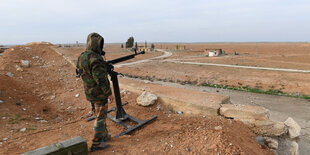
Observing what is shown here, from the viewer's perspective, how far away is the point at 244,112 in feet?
14.4

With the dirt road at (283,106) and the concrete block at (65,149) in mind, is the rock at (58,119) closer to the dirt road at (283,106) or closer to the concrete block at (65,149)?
the concrete block at (65,149)

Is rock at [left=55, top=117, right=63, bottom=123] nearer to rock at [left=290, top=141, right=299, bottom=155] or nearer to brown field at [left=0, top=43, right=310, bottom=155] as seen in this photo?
brown field at [left=0, top=43, right=310, bottom=155]

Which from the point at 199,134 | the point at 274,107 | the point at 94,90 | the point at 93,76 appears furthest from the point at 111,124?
the point at 274,107

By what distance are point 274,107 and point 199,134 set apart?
6567 millimetres

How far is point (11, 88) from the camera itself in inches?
260

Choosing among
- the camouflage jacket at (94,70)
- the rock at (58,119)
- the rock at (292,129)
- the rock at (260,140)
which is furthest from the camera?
the rock at (58,119)

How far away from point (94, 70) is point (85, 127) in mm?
1958

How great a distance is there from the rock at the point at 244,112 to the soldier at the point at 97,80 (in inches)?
119

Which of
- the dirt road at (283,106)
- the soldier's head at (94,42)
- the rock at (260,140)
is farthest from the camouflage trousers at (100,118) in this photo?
the dirt road at (283,106)

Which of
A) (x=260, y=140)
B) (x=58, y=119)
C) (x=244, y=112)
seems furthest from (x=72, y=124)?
(x=260, y=140)

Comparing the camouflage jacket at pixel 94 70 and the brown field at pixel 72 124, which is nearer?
the camouflage jacket at pixel 94 70

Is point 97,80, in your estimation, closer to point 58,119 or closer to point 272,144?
point 58,119

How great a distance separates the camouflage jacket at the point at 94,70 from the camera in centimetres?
308

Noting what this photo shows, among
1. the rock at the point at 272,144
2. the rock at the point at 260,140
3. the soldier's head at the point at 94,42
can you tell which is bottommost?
the rock at the point at 272,144
